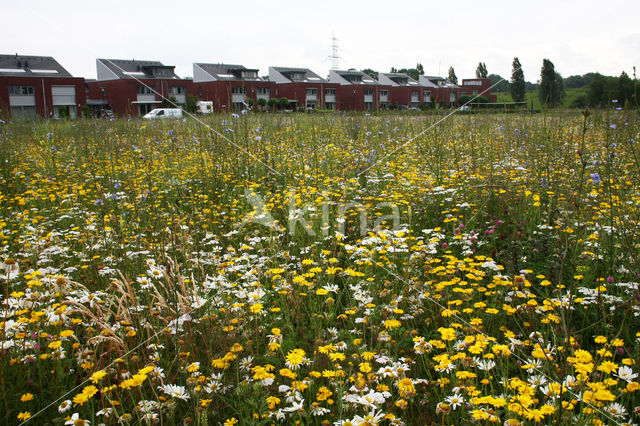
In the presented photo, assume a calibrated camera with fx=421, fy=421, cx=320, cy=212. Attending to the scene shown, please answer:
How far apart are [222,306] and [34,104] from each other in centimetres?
5639

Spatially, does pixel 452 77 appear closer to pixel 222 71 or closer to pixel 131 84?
pixel 131 84

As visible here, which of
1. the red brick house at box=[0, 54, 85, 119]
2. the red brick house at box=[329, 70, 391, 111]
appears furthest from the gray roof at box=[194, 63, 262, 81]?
the red brick house at box=[0, 54, 85, 119]

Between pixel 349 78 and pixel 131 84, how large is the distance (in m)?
35.1

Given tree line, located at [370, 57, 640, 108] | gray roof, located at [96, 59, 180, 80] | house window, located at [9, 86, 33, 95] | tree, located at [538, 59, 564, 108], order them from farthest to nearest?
gray roof, located at [96, 59, 180, 80], house window, located at [9, 86, 33, 95], tree, located at [538, 59, 564, 108], tree line, located at [370, 57, 640, 108]

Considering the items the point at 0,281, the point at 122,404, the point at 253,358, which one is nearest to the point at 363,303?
the point at 253,358

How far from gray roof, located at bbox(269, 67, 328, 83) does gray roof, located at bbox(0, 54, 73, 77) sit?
98.9ft

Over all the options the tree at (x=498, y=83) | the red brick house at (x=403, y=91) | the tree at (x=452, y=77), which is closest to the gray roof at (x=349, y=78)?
the red brick house at (x=403, y=91)

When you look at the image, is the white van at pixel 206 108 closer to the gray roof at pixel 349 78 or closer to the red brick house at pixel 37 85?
the red brick house at pixel 37 85

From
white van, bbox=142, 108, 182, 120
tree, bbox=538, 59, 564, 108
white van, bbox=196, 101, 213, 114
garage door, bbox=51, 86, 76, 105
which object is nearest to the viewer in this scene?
tree, bbox=538, 59, 564, 108

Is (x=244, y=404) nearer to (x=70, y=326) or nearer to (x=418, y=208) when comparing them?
(x=70, y=326)

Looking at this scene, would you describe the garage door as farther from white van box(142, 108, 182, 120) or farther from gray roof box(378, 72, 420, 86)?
gray roof box(378, 72, 420, 86)

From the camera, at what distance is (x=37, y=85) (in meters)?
47.6

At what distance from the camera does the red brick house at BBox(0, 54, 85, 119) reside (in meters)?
45.6

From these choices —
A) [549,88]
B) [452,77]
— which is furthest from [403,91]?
[452,77]
